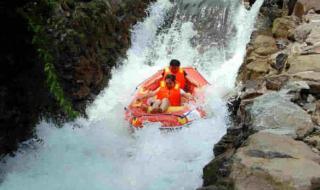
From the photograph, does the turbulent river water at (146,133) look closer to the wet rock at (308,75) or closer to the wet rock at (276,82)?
the wet rock at (276,82)

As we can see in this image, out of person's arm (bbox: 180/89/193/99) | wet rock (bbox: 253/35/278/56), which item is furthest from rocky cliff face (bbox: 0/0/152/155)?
wet rock (bbox: 253/35/278/56)

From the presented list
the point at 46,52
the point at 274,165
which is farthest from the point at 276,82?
the point at 46,52

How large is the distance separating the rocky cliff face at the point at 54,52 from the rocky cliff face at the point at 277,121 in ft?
5.81

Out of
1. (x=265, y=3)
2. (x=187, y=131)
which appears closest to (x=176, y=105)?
(x=187, y=131)

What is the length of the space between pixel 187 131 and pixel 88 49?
287cm

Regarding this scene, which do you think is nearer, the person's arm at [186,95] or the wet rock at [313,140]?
the wet rock at [313,140]

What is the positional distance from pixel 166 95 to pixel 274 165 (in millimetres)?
4120

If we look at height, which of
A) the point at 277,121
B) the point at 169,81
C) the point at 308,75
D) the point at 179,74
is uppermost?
the point at 179,74

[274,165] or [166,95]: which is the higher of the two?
[166,95]

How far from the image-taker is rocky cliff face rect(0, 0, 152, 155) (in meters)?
5.18

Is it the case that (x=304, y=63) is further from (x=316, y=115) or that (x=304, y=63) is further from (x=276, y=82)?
(x=316, y=115)

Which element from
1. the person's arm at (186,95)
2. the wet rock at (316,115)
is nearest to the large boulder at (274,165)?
the wet rock at (316,115)

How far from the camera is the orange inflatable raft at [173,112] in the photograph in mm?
7887

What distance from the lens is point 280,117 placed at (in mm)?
5539
